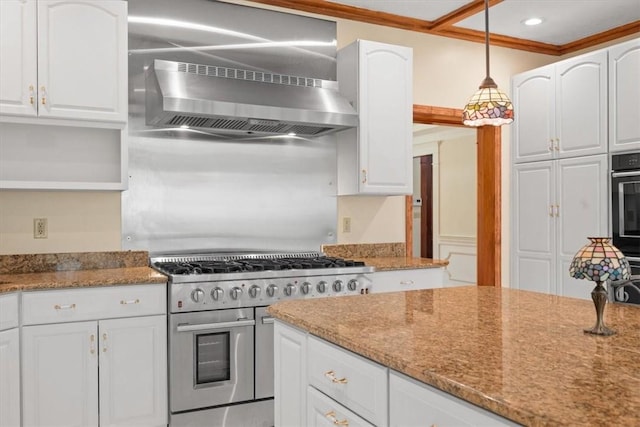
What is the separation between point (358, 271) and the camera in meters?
3.55

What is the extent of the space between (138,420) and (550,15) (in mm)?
4064

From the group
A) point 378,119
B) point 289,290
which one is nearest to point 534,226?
point 378,119

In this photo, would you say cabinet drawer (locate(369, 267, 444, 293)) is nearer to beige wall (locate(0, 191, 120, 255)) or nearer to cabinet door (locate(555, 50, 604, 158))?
cabinet door (locate(555, 50, 604, 158))

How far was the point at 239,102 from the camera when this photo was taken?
354cm

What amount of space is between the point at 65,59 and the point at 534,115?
Result: 360 centimetres

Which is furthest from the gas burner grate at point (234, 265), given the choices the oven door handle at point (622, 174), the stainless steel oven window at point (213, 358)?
the oven door handle at point (622, 174)

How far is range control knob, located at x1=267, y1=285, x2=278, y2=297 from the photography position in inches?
128

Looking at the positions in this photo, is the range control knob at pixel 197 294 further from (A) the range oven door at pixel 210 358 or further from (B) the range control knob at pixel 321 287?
(B) the range control knob at pixel 321 287

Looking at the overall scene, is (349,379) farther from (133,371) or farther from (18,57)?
(18,57)

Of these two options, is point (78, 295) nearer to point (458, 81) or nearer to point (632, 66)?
point (458, 81)

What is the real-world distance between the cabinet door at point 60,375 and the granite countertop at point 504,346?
1.35 m

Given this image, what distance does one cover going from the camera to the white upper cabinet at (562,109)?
418 cm

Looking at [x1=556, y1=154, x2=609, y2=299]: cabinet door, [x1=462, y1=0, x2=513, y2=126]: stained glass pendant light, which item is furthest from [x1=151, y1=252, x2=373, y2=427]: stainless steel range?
[x1=556, y1=154, x2=609, y2=299]: cabinet door

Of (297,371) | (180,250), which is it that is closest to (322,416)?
(297,371)
